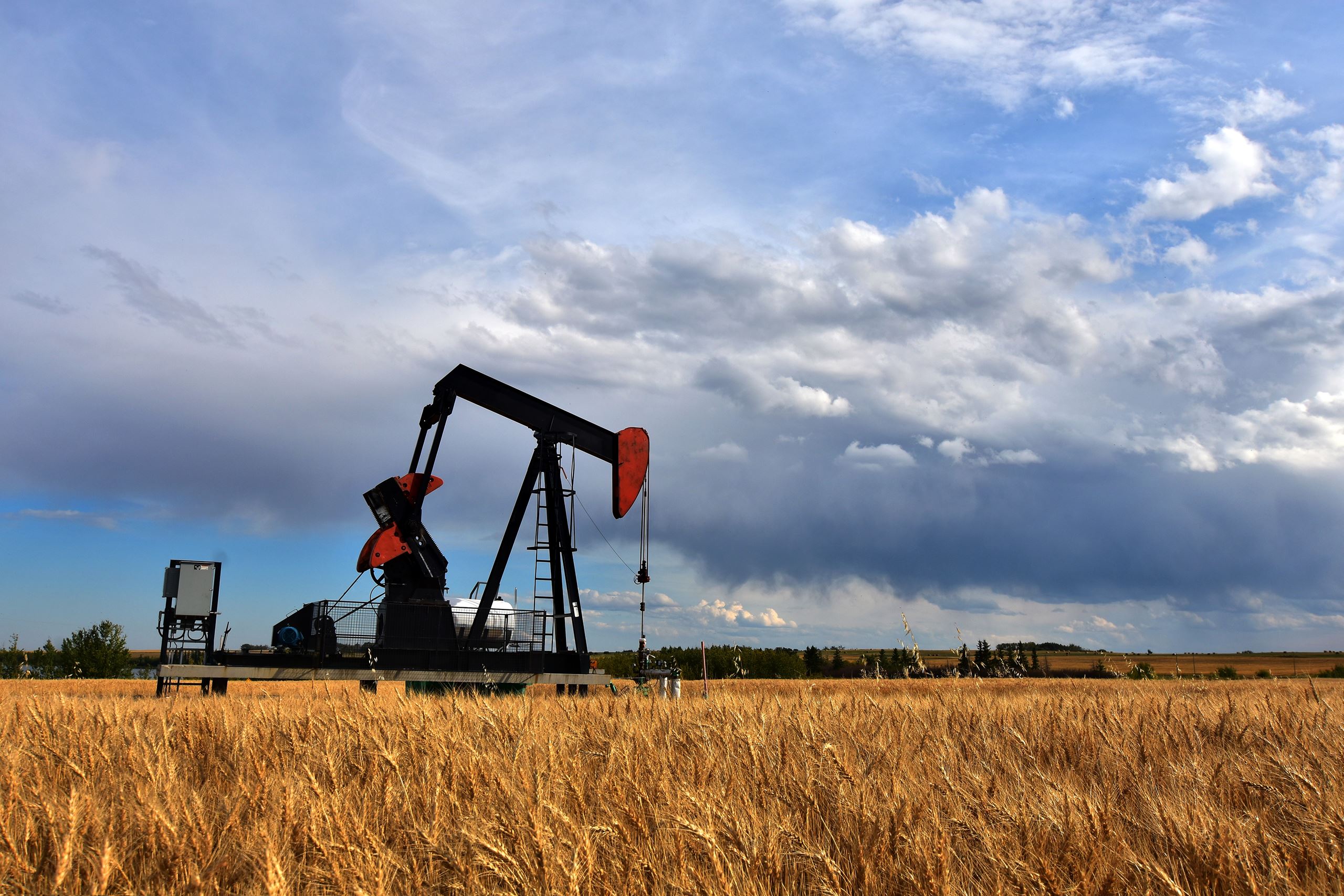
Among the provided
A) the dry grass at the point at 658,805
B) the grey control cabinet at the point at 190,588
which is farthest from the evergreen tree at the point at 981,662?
the grey control cabinet at the point at 190,588

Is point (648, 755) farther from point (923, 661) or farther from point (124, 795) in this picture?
point (923, 661)

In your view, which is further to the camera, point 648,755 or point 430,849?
point 648,755

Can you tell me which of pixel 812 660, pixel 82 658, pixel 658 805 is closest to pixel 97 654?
pixel 82 658

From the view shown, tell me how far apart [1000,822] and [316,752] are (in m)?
3.96

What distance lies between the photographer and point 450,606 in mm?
17594

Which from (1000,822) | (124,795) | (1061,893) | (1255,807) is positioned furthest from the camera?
(1255,807)

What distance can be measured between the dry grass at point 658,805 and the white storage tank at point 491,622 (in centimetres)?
1091

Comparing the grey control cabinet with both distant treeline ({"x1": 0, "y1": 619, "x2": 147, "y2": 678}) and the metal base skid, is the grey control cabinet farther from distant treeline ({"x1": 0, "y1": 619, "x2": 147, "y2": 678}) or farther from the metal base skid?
distant treeline ({"x1": 0, "y1": 619, "x2": 147, "y2": 678})

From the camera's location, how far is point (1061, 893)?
2914 mm

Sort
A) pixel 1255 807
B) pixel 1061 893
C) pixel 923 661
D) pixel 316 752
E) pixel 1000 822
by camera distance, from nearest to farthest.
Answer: pixel 1061 893
pixel 1000 822
pixel 1255 807
pixel 316 752
pixel 923 661

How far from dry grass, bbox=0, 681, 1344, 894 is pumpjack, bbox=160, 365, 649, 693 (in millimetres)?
9753

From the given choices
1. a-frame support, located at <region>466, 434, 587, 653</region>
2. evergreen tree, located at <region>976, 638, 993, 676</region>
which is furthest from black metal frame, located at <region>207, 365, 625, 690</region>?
evergreen tree, located at <region>976, 638, 993, 676</region>

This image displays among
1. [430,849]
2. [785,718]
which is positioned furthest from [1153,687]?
[430,849]

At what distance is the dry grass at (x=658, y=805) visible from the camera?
3166mm
